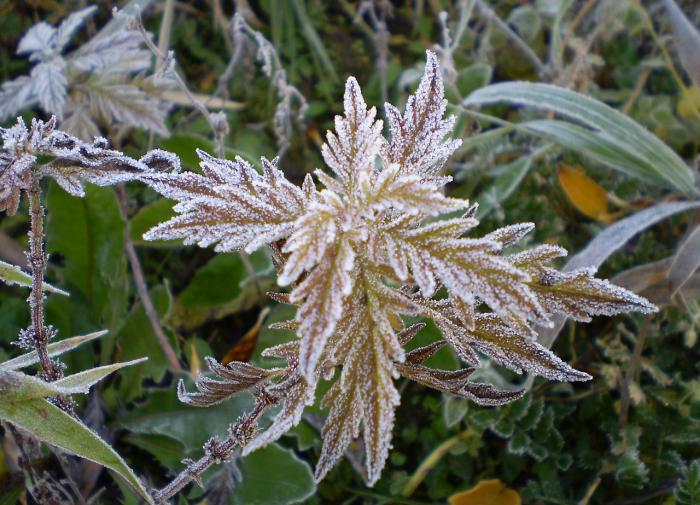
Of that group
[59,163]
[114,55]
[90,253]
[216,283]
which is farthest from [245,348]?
[59,163]

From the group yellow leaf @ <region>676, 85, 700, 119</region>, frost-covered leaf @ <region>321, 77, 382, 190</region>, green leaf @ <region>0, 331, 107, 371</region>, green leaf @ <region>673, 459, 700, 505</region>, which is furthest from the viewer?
yellow leaf @ <region>676, 85, 700, 119</region>

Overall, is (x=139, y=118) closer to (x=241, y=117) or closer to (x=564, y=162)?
(x=241, y=117)

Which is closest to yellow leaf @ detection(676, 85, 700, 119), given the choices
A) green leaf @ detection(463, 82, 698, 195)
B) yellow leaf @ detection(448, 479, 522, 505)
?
green leaf @ detection(463, 82, 698, 195)

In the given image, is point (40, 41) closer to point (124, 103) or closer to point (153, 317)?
point (124, 103)

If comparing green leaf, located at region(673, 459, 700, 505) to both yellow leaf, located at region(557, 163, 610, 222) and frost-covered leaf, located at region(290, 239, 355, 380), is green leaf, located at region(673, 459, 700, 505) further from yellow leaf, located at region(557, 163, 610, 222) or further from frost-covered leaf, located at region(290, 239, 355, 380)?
frost-covered leaf, located at region(290, 239, 355, 380)

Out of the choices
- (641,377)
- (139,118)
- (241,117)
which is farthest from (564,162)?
(139,118)

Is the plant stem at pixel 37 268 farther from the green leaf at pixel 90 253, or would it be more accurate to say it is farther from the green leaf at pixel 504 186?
the green leaf at pixel 504 186

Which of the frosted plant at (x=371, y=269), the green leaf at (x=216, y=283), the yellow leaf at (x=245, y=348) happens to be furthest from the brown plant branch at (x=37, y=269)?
the green leaf at (x=216, y=283)
